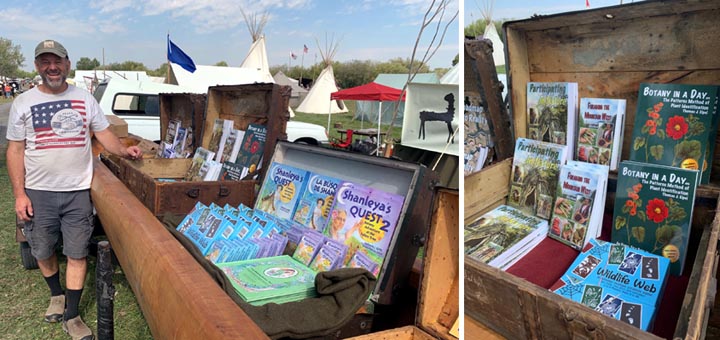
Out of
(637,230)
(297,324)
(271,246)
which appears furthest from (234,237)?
(637,230)

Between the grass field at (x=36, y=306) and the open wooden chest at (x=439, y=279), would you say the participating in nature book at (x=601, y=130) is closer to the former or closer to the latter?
the open wooden chest at (x=439, y=279)

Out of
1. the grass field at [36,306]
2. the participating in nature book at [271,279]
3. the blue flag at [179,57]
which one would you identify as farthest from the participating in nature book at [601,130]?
the blue flag at [179,57]

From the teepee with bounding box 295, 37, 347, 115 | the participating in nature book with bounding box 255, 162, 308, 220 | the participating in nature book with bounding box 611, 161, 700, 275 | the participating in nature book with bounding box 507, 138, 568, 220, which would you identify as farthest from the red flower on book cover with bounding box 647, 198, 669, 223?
the teepee with bounding box 295, 37, 347, 115

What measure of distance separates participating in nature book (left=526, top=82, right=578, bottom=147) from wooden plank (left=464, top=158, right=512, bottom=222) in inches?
10.2

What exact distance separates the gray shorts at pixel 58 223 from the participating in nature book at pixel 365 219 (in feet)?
5.24

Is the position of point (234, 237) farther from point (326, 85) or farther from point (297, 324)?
point (326, 85)

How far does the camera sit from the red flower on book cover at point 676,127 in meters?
2.46

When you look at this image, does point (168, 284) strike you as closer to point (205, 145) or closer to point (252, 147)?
point (252, 147)

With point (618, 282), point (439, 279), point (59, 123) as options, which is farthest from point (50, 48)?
point (618, 282)

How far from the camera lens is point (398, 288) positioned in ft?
6.77

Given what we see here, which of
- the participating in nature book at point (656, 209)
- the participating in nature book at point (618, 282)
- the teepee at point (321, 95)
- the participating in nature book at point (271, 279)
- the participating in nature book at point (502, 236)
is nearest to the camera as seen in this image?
the participating in nature book at point (271, 279)

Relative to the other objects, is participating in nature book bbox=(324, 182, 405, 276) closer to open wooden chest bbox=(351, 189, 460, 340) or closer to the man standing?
open wooden chest bbox=(351, 189, 460, 340)

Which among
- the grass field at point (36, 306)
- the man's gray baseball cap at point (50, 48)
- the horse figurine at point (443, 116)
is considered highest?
the man's gray baseball cap at point (50, 48)

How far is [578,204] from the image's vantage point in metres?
2.67
